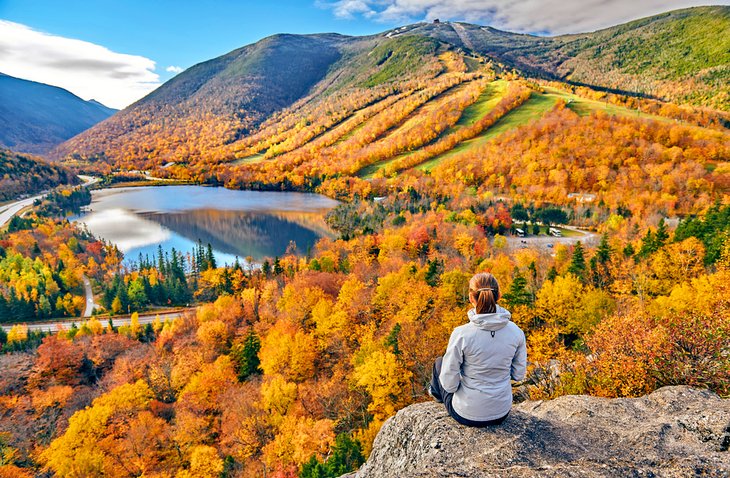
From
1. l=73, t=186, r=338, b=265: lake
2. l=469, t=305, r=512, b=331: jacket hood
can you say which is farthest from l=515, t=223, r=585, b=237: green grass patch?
l=469, t=305, r=512, b=331: jacket hood

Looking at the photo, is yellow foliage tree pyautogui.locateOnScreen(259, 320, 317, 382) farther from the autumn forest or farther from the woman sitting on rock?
the woman sitting on rock

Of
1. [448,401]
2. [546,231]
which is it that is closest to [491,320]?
[448,401]

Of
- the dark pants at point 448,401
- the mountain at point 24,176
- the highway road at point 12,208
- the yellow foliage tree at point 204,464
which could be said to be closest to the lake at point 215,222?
the highway road at point 12,208

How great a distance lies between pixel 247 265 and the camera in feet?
277

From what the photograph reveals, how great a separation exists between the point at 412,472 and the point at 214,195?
586 feet

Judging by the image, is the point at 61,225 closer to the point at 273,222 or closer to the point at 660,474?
the point at 273,222

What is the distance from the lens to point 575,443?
6.01 m

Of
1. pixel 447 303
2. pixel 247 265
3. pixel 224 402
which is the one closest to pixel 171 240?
pixel 247 265

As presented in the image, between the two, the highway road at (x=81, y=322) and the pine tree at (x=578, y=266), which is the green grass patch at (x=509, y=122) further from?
the pine tree at (x=578, y=266)

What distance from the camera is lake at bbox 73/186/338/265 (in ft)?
325

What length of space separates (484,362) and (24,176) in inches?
9349

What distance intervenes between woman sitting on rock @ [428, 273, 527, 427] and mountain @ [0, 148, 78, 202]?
687ft

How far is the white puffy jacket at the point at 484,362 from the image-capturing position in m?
4.84

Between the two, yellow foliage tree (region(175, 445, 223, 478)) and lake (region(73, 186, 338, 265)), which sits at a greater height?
lake (region(73, 186, 338, 265))
